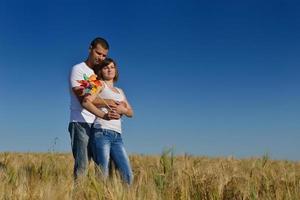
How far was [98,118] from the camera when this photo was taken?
13.6 ft

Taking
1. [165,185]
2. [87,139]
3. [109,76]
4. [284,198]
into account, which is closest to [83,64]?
[109,76]

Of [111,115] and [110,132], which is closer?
[111,115]

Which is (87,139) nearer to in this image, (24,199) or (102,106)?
(102,106)

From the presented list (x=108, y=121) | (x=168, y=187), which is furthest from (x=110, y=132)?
(x=168, y=187)

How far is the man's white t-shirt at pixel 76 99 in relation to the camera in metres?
4.06

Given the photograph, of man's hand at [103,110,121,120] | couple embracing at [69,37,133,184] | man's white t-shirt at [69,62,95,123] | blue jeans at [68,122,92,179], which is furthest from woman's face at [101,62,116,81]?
blue jeans at [68,122,92,179]

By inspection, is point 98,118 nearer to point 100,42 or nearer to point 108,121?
point 108,121

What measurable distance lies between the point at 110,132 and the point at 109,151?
6.7 inches

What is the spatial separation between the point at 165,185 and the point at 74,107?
1.19 m

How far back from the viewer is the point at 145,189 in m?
3.09

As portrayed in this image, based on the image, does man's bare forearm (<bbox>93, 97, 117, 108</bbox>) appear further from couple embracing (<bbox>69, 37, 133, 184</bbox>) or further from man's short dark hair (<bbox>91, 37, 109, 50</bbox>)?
man's short dark hair (<bbox>91, 37, 109, 50</bbox>)

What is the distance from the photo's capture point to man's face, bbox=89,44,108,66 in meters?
4.12

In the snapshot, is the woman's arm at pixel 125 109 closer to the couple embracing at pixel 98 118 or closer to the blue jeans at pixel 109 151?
the couple embracing at pixel 98 118

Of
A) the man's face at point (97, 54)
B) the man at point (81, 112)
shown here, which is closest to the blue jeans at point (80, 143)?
the man at point (81, 112)
